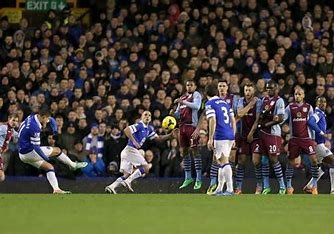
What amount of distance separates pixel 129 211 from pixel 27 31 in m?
12.3

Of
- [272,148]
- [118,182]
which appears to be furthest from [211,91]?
[118,182]

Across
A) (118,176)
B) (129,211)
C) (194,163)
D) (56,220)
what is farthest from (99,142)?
(56,220)

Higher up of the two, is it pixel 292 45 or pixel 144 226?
pixel 292 45

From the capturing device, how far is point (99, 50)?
24156 mm

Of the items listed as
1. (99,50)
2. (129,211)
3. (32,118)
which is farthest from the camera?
(99,50)

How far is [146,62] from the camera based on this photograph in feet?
78.2

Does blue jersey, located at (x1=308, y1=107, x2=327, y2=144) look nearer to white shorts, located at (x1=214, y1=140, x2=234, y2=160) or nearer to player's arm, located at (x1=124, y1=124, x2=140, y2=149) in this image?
white shorts, located at (x1=214, y1=140, x2=234, y2=160)

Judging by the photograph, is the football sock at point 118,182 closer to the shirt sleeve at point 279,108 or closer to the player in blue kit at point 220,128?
the player in blue kit at point 220,128

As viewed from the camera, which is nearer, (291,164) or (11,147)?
(291,164)

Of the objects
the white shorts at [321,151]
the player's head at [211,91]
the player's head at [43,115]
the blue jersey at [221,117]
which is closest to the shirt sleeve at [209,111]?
the blue jersey at [221,117]

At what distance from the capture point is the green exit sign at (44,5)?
90.7ft

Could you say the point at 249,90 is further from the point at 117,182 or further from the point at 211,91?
the point at 117,182

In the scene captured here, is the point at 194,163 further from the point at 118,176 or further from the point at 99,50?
the point at 99,50

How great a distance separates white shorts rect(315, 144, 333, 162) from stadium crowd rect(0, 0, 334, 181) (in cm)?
133
